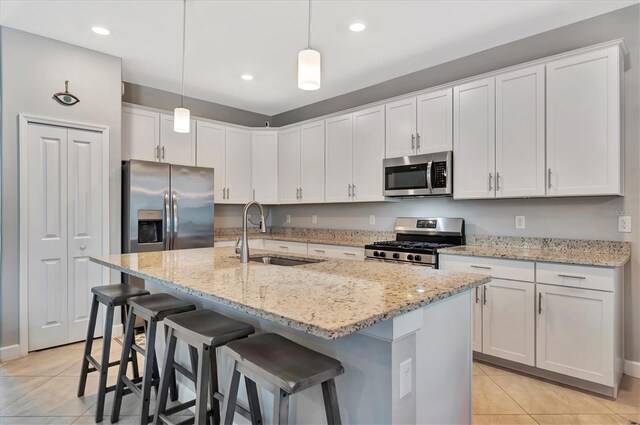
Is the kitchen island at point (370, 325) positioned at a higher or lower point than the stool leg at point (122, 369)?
higher

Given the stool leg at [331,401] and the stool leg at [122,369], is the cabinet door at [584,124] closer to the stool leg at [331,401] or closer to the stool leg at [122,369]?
the stool leg at [331,401]

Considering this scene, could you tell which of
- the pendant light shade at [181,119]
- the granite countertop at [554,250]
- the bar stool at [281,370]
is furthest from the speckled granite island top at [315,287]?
the granite countertop at [554,250]

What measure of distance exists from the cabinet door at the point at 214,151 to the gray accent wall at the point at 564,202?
2.13 metres

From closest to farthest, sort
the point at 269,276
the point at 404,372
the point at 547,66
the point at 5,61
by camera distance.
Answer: the point at 404,372, the point at 269,276, the point at 547,66, the point at 5,61

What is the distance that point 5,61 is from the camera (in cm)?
304

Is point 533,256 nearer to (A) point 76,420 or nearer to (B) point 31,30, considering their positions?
(A) point 76,420

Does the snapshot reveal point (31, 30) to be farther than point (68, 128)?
No

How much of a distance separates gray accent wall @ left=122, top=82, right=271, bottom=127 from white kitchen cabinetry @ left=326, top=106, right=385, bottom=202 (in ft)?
5.24

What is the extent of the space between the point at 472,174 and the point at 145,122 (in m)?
3.51

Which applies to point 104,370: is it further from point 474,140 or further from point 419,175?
point 474,140

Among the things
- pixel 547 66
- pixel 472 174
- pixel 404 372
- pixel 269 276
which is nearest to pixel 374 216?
pixel 472 174

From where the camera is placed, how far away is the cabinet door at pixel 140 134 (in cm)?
395

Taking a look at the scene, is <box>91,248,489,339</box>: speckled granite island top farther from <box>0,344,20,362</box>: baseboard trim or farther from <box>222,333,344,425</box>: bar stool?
<box>0,344,20,362</box>: baseboard trim

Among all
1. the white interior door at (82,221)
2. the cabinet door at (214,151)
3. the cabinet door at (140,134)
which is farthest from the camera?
the cabinet door at (214,151)
